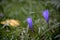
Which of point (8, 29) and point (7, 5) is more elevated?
point (7, 5)

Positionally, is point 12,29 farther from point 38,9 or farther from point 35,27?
point 38,9

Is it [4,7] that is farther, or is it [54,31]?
[4,7]

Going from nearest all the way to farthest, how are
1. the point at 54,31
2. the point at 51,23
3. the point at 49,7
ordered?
the point at 54,31 → the point at 51,23 → the point at 49,7

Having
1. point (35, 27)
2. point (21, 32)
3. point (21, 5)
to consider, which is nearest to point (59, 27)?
point (35, 27)

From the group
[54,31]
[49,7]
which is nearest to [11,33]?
[54,31]

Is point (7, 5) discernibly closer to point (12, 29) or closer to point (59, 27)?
point (12, 29)

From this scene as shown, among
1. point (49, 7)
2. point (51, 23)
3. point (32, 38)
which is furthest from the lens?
point (49, 7)
